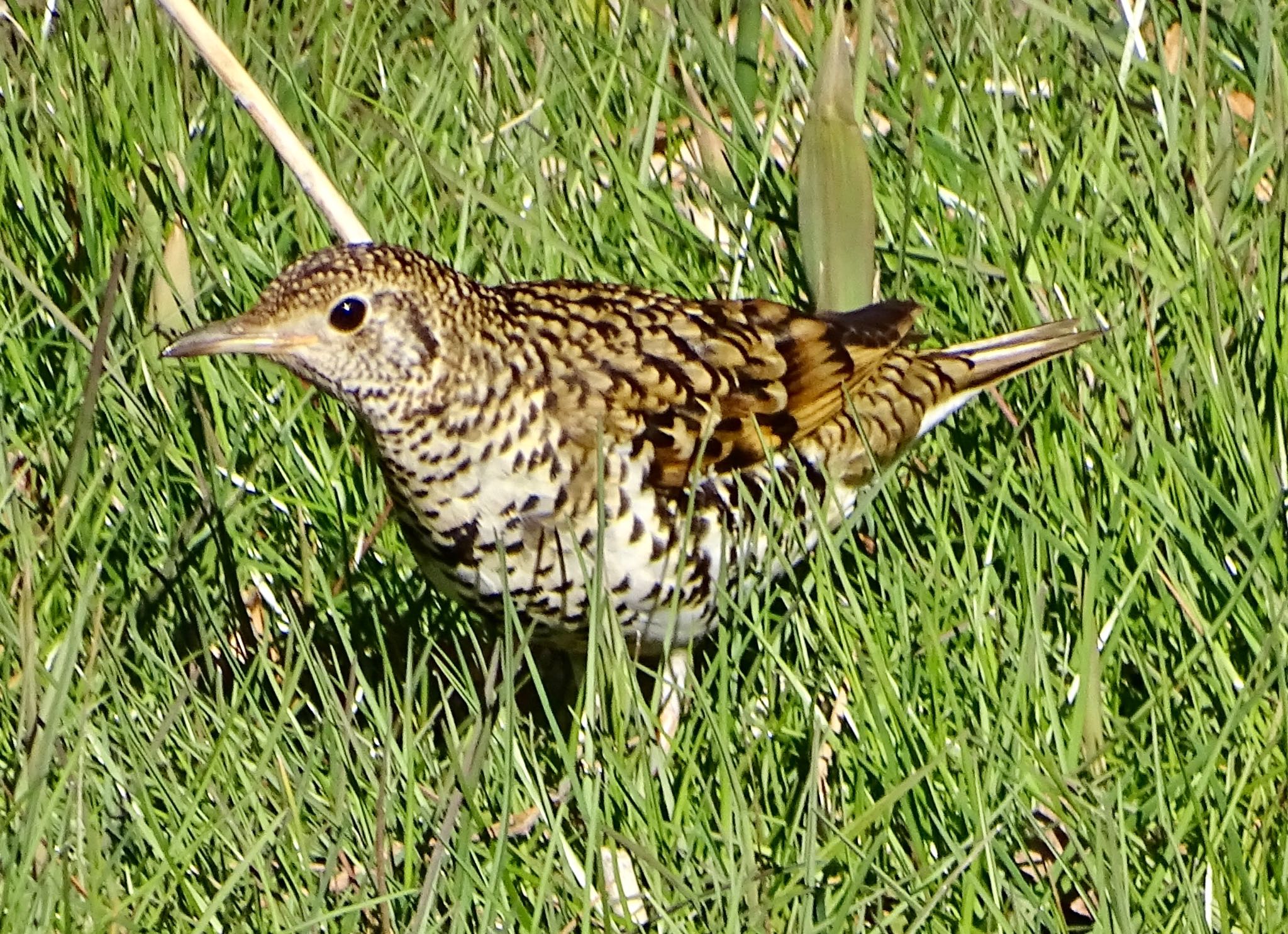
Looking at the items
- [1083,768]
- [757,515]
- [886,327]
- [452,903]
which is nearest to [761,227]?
[886,327]

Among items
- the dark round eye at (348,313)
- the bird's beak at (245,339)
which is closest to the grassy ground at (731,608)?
the bird's beak at (245,339)

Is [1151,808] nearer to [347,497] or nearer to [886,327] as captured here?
[886,327]

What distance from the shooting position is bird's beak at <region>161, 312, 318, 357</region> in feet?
12.1

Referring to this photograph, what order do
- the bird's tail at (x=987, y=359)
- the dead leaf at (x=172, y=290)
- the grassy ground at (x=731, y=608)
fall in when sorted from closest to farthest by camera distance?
the grassy ground at (x=731, y=608) < the bird's tail at (x=987, y=359) < the dead leaf at (x=172, y=290)

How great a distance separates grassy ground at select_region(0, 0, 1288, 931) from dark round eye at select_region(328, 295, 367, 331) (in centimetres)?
Result: 58

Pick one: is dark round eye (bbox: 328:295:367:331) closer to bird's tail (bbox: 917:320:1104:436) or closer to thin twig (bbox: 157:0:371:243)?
thin twig (bbox: 157:0:371:243)

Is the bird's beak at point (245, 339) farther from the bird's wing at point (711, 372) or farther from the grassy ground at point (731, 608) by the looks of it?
the bird's wing at point (711, 372)

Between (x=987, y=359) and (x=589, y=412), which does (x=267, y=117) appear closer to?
(x=589, y=412)

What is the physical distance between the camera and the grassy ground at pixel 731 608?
3357mm

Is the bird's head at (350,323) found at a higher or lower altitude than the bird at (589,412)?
higher

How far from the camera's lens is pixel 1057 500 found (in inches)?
164

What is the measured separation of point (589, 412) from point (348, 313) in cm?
63

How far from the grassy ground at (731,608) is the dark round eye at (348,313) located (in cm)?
58

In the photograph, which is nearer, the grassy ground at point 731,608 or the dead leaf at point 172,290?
the grassy ground at point 731,608
